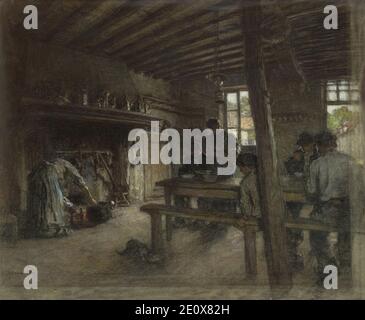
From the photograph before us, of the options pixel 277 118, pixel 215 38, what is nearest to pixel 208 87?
pixel 215 38

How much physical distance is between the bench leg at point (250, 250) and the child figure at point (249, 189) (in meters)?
0.19

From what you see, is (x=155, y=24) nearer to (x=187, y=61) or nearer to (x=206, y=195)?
(x=187, y=61)

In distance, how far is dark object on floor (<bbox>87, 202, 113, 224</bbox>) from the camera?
3.88 metres

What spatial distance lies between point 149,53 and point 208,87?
756 millimetres

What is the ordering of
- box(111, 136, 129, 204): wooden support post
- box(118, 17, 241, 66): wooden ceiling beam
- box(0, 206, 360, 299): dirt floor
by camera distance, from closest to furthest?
box(0, 206, 360, 299): dirt floor < box(118, 17, 241, 66): wooden ceiling beam < box(111, 136, 129, 204): wooden support post

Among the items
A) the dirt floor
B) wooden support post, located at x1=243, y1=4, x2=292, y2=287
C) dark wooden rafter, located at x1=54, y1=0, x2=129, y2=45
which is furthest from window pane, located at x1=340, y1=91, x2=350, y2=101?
dark wooden rafter, located at x1=54, y1=0, x2=129, y2=45

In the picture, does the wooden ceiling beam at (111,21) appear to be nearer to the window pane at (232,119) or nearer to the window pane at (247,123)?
the window pane at (232,119)

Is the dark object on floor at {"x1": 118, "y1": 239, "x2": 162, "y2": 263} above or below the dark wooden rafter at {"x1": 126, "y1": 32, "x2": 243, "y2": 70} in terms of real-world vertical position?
below

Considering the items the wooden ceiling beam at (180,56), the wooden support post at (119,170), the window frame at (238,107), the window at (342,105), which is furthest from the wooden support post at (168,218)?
the window at (342,105)

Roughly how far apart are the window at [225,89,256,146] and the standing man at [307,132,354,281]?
2.39ft

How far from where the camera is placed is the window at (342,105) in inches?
145

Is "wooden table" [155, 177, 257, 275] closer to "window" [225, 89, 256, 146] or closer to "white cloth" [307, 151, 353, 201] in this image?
"window" [225, 89, 256, 146]

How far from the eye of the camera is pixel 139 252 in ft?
12.6

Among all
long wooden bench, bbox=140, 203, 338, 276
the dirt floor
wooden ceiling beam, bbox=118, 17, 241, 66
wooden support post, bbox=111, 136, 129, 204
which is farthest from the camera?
wooden support post, bbox=111, 136, 129, 204
